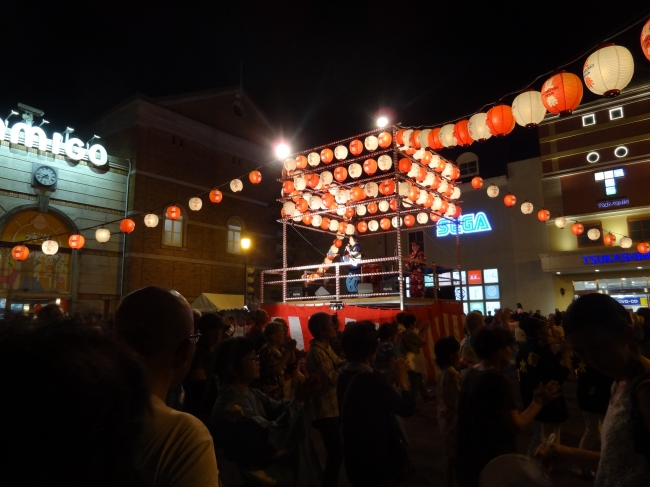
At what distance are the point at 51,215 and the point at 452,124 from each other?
14.1 m

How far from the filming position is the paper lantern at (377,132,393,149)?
1345cm

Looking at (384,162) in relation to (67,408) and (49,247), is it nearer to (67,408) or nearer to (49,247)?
(49,247)

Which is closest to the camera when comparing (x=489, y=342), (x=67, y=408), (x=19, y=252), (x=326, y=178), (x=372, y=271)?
(x=67, y=408)

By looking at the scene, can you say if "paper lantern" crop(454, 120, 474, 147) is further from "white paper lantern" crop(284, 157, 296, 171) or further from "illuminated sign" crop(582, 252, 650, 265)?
"illuminated sign" crop(582, 252, 650, 265)

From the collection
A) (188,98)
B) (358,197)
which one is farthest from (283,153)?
(188,98)

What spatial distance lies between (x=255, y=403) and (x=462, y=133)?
961 cm

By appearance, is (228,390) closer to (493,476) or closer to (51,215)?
(493,476)

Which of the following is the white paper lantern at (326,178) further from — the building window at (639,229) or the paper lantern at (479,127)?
the building window at (639,229)

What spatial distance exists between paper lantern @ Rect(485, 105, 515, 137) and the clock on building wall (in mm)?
14639

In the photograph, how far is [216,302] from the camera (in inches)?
760

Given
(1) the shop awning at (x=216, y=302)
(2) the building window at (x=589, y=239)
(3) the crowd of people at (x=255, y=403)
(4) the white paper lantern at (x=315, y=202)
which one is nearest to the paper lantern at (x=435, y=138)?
(4) the white paper lantern at (x=315, y=202)

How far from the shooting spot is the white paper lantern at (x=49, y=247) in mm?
14422

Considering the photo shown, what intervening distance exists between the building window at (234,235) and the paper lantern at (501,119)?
1471 cm

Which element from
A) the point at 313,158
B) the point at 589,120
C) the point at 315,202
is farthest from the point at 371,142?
the point at 589,120
